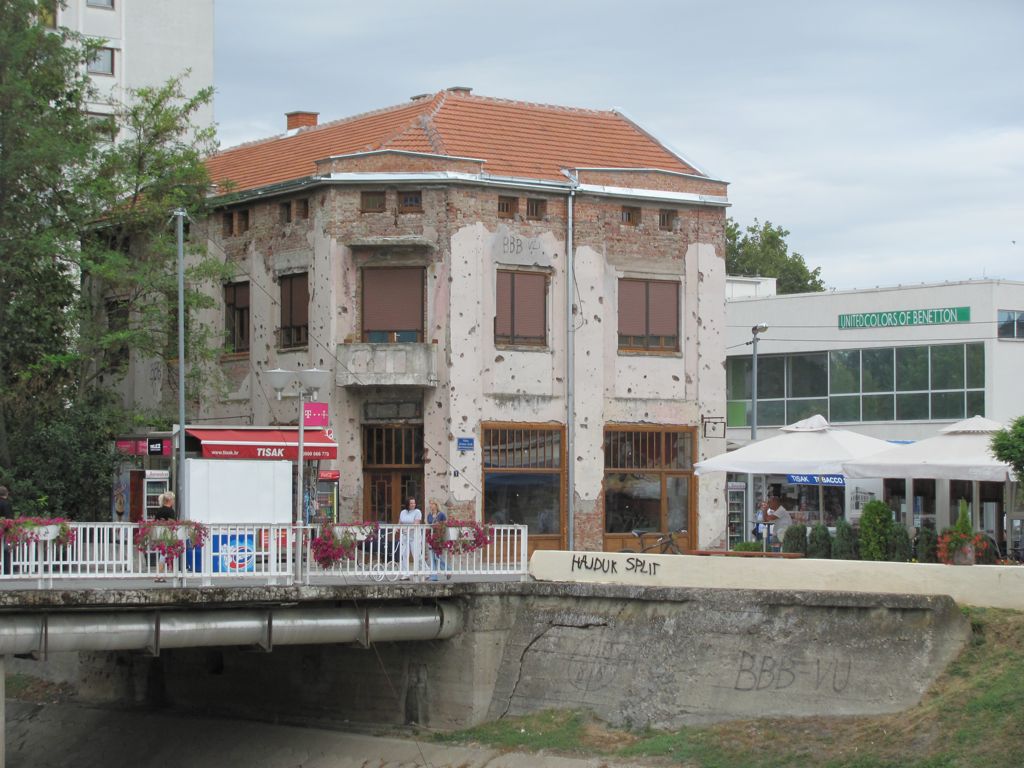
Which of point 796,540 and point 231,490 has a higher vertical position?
point 231,490

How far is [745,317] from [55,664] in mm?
28531

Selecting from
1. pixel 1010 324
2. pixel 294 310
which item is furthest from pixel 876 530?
pixel 1010 324

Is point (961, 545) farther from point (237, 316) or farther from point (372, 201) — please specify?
point (237, 316)

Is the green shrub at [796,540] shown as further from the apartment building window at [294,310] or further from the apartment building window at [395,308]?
the apartment building window at [294,310]

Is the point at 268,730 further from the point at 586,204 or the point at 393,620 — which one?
the point at 586,204

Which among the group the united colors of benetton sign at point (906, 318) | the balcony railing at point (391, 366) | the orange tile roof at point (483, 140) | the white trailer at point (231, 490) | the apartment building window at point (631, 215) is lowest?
the white trailer at point (231, 490)

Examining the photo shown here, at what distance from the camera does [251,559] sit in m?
25.8

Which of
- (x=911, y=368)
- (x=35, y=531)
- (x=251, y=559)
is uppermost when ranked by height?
(x=911, y=368)

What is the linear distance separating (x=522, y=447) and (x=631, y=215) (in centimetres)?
605

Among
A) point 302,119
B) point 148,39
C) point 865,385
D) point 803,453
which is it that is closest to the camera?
point 803,453

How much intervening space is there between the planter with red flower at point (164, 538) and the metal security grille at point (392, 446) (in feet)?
37.2

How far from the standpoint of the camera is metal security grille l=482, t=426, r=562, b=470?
36.2 metres

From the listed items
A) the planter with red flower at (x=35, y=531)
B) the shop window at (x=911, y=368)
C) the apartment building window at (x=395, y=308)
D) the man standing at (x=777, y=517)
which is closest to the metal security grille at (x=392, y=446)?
the apartment building window at (x=395, y=308)

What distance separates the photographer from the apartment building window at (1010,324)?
159 feet
